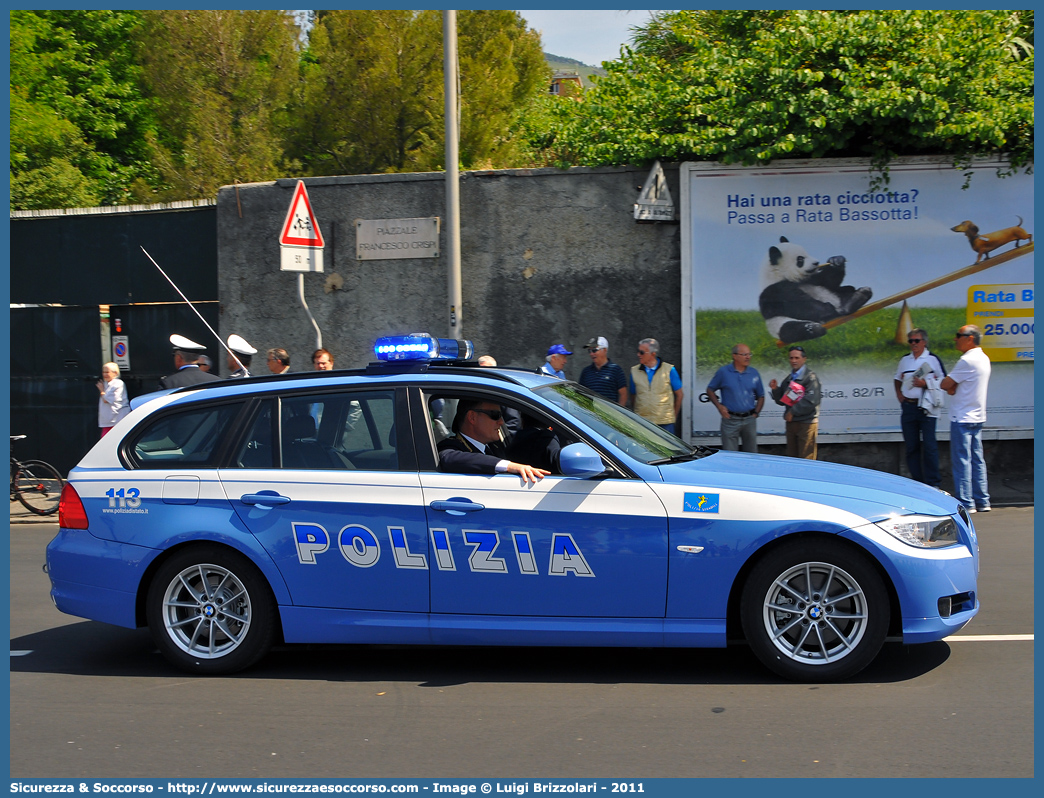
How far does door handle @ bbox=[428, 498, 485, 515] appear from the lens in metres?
5.08

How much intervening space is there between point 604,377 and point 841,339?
120 inches

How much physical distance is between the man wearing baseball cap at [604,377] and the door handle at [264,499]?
231 inches

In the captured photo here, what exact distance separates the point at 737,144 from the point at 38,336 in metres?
9.95

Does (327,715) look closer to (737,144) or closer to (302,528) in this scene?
(302,528)

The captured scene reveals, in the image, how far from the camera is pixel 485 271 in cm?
1223

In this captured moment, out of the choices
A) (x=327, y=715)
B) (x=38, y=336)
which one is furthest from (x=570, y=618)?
(x=38, y=336)

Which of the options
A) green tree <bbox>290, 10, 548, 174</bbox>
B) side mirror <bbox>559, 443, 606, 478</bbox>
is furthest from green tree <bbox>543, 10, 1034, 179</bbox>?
side mirror <bbox>559, 443, 606, 478</bbox>

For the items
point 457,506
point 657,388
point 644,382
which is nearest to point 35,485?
point 644,382

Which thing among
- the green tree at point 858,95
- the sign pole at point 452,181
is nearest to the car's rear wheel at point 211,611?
the sign pole at point 452,181

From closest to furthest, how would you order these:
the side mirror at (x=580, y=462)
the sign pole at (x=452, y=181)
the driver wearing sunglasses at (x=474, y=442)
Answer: the side mirror at (x=580, y=462) < the driver wearing sunglasses at (x=474, y=442) < the sign pole at (x=452, y=181)

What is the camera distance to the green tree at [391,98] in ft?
54.8

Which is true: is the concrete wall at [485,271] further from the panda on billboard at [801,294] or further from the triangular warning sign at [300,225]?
the triangular warning sign at [300,225]

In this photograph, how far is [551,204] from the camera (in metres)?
12.1

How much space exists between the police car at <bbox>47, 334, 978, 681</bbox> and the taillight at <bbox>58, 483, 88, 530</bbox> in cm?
2
